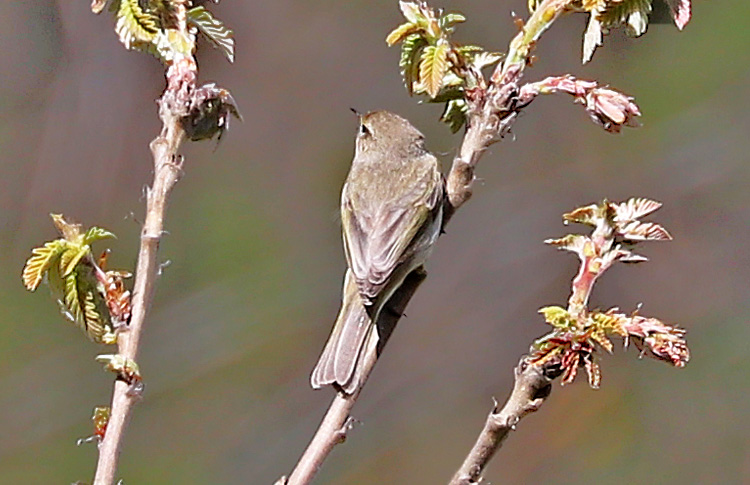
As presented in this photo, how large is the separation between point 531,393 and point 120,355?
49 centimetres

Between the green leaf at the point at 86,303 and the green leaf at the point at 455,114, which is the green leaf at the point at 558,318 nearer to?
the green leaf at the point at 455,114

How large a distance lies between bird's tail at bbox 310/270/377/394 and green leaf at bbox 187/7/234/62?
1.57ft

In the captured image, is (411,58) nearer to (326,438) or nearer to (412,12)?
(412,12)

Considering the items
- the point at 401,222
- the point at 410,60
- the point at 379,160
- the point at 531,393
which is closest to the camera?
the point at 531,393

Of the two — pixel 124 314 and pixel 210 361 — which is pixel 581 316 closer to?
pixel 124 314

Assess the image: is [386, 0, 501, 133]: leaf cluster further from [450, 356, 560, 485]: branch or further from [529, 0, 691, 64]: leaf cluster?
[450, 356, 560, 485]: branch

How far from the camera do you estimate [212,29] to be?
4.13 feet

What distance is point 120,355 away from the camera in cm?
110

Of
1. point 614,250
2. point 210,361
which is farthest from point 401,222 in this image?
point 210,361

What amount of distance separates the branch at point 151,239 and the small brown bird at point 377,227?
0.28 meters

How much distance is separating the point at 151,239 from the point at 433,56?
434mm

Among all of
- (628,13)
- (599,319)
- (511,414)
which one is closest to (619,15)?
(628,13)

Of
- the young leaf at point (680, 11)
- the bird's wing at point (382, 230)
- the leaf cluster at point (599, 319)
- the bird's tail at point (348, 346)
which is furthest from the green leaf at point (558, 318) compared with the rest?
the bird's wing at point (382, 230)

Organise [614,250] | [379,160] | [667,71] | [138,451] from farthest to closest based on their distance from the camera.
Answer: [667,71]
[138,451]
[379,160]
[614,250]
